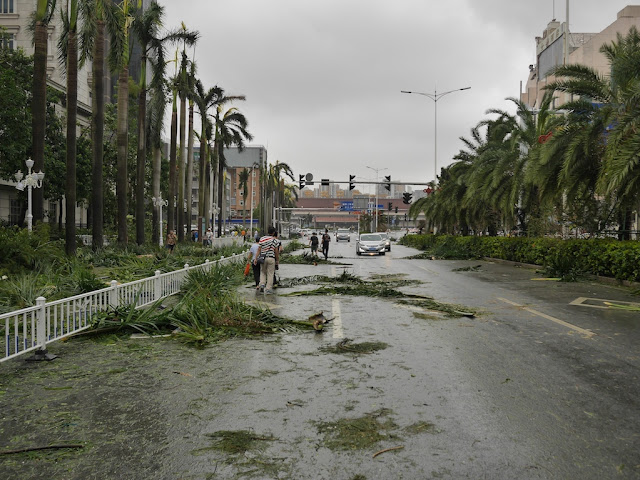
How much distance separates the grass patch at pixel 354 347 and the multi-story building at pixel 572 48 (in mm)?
42184

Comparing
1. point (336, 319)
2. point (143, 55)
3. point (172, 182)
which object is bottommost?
point (336, 319)

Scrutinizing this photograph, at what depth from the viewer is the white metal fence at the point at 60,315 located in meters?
7.55

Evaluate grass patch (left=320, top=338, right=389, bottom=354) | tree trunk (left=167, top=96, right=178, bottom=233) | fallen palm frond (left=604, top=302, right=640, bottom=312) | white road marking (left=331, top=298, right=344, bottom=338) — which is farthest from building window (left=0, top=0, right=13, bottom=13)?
grass patch (left=320, top=338, right=389, bottom=354)

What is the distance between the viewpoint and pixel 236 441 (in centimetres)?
464

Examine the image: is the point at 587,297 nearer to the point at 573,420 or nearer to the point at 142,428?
the point at 573,420

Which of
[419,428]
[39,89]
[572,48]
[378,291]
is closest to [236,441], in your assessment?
[419,428]

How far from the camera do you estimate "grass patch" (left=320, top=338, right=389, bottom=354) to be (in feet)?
26.7

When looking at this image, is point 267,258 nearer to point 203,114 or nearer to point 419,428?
point 419,428

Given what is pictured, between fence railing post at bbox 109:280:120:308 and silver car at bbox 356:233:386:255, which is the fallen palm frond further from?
silver car at bbox 356:233:386:255

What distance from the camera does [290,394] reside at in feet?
19.7

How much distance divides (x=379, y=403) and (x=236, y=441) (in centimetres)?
157

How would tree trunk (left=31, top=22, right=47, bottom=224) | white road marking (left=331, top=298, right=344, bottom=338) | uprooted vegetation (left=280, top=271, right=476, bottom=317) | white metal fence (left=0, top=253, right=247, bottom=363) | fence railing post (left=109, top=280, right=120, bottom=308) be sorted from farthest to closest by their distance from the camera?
tree trunk (left=31, top=22, right=47, bottom=224)
uprooted vegetation (left=280, top=271, right=476, bottom=317)
fence railing post (left=109, top=280, right=120, bottom=308)
white road marking (left=331, top=298, right=344, bottom=338)
white metal fence (left=0, top=253, right=247, bottom=363)

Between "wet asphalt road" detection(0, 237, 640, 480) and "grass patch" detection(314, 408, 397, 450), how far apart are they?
0.24ft

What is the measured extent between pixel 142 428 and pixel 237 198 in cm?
18428
